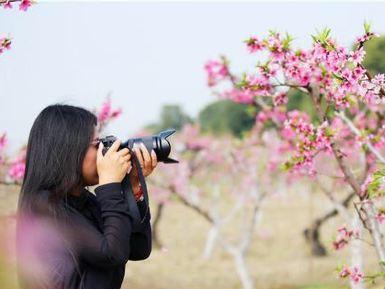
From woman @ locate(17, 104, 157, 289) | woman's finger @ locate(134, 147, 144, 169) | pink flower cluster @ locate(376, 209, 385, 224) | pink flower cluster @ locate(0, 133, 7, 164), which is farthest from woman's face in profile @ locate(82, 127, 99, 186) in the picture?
pink flower cluster @ locate(0, 133, 7, 164)

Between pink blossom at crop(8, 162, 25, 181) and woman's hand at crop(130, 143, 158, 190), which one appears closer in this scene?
woman's hand at crop(130, 143, 158, 190)

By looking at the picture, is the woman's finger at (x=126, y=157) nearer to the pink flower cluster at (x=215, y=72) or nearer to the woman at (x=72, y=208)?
the woman at (x=72, y=208)

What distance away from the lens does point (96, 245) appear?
187cm

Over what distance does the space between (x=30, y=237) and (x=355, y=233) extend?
6.85ft

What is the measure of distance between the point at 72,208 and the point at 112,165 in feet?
A: 0.58

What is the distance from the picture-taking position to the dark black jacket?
186cm

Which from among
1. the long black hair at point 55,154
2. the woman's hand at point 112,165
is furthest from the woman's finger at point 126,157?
the long black hair at point 55,154

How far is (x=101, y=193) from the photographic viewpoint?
6.33 feet

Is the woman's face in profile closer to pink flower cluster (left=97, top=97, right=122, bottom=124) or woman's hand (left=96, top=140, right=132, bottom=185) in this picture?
woman's hand (left=96, top=140, right=132, bottom=185)

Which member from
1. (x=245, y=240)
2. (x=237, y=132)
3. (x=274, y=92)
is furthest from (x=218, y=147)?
(x=237, y=132)

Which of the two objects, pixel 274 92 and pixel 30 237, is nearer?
pixel 30 237

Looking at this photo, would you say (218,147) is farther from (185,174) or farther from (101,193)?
(101,193)

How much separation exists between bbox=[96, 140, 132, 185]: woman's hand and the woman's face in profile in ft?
0.08

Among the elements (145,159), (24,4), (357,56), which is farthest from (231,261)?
(145,159)
